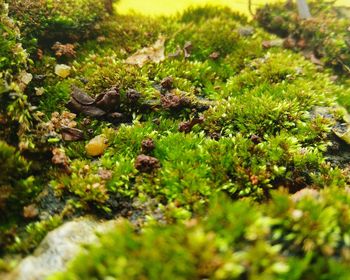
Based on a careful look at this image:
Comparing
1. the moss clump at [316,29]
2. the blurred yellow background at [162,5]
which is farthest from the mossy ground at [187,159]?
the moss clump at [316,29]

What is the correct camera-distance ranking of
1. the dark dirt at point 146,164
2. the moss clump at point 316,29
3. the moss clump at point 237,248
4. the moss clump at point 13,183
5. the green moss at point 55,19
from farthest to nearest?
the moss clump at point 316,29
the green moss at point 55,19
the dark dirt at point 146,164
the moss clump at point 13,183
the moss clump at point 237,248

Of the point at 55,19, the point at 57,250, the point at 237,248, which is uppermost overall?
the point at 55,19

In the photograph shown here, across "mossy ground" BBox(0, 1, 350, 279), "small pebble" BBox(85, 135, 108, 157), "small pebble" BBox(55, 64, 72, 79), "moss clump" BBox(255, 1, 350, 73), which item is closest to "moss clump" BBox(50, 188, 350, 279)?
"mossy ground" BBox(0, 1, 350, 279)

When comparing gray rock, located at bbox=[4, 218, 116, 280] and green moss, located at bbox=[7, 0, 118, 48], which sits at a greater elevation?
green moss, located at bbox=[7, 0, 118, 48]

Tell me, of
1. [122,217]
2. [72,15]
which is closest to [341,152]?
[122,217]

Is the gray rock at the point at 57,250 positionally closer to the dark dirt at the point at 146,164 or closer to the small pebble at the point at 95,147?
the dark dirt at the point at 146,164

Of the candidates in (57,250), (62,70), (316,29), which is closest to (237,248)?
(57,250)

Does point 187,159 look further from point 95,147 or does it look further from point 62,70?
point 62,70

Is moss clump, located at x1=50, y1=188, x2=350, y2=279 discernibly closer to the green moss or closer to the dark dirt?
the dark dirt
